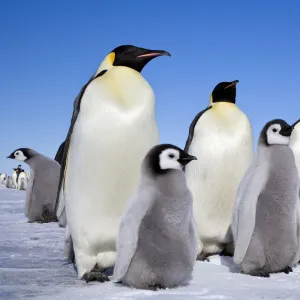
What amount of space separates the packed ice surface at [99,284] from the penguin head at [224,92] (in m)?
1.91

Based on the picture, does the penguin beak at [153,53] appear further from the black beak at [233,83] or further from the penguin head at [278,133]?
the black beak at [233,83]

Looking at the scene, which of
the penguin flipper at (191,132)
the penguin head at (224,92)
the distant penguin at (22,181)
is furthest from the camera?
the distant penguin at (22,181)

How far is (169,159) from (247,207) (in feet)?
3.04

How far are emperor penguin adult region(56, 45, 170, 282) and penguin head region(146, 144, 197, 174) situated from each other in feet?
1.22

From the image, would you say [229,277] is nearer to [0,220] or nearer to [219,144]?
[219,144]

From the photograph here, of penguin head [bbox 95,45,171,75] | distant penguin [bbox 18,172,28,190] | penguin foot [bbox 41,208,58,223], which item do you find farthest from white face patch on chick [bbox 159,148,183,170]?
distant penguin [bbox 18,172,28,190]

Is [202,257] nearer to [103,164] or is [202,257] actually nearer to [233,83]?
[103,164]

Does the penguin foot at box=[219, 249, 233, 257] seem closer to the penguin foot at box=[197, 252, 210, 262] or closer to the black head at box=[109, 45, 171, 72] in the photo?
the penguin foot at box=[197, 252, 210, 262]

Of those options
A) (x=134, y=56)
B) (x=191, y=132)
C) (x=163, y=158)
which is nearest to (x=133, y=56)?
(x=134, y=56)

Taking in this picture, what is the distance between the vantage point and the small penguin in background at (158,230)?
3334 millimetres

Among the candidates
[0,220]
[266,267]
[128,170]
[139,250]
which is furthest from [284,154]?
[0,220]

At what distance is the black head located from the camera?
14.0 feet

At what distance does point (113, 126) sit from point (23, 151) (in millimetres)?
6074

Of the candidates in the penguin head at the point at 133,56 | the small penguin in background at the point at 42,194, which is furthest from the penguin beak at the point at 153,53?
the small penguin in background at the point at 42,194
